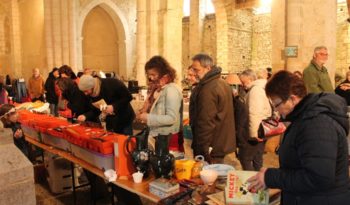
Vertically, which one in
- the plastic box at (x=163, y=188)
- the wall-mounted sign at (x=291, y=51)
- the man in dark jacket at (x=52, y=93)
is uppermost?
the wall-mounted sign at (x=291, y=51)

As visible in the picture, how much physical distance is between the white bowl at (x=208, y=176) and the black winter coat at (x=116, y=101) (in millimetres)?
2081

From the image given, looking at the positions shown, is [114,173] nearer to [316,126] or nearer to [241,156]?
[316,126]

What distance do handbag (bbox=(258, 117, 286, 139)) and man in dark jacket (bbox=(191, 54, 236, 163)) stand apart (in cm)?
71

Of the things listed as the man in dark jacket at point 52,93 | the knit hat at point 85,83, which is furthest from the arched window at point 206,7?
the knit hat at point 85,83

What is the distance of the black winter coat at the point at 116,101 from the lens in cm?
453

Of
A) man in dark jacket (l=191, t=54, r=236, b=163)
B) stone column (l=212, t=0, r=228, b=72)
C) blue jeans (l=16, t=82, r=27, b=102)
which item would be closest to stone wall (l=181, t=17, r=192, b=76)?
stone column (l=212, t=0, r=228, b=72)

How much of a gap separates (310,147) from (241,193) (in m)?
0.68

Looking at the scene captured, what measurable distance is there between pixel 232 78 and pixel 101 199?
443 centimetres

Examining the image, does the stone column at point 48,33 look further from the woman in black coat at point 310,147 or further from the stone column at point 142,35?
the woman in black coat at point 310,147

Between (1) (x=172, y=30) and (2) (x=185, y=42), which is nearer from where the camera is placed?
(1) (x=172, y=30)

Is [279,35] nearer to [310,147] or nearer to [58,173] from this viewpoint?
[58,173]

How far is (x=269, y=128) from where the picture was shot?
454 centimetres

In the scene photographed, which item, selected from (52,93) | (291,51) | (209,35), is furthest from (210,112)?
(209,35)

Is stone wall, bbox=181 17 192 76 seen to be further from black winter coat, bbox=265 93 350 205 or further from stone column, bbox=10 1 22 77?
black winter coat, bbox=265 93 350 205
